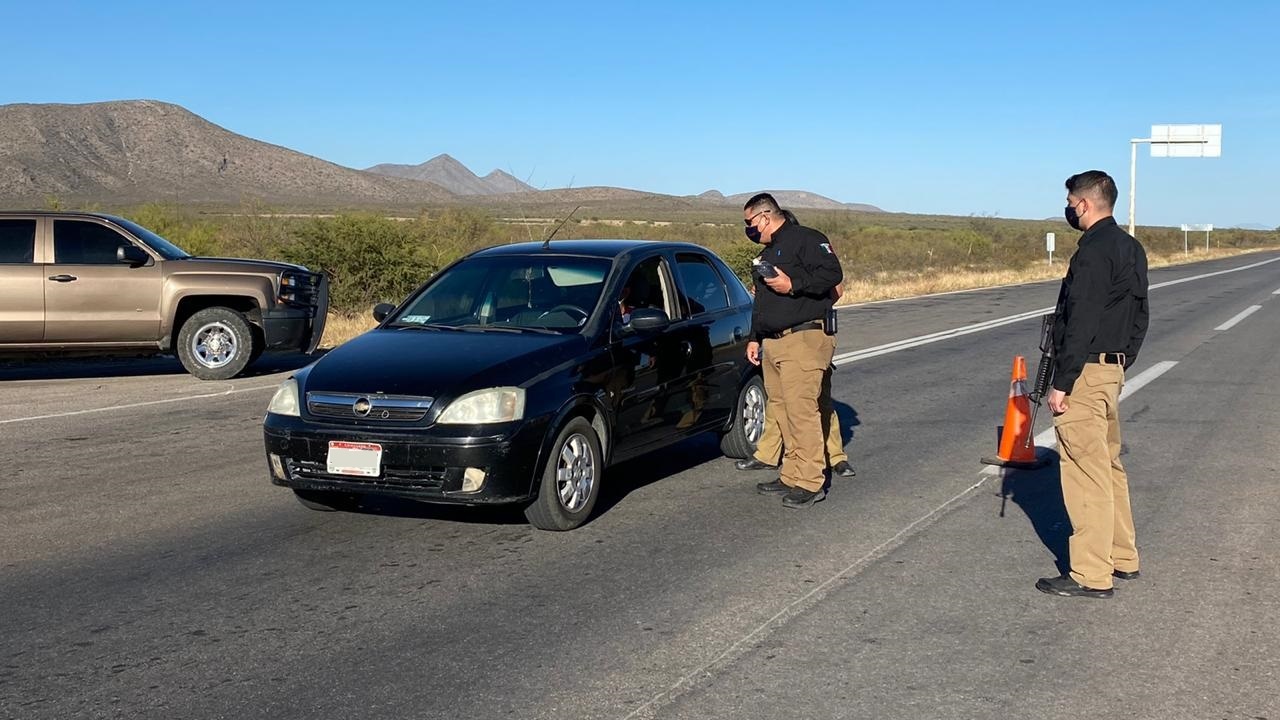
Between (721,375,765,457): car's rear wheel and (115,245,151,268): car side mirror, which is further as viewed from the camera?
(115,245,151,268): car side mirror

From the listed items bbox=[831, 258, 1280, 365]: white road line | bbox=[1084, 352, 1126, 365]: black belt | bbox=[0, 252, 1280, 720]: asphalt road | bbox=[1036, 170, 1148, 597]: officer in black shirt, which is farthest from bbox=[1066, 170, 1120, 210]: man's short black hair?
bbox=[831, 258, 1280, 365]: white road line

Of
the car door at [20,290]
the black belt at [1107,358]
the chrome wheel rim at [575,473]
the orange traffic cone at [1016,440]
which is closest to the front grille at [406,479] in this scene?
the chrome wheel rim at [575,473]

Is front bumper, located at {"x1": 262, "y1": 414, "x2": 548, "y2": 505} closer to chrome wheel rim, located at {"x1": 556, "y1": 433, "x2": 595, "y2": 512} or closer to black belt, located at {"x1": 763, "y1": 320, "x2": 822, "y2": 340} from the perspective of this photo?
chrome wheel rim, located at {"x1": 556, "y1": 433, "x2": 595, "y2": 512}

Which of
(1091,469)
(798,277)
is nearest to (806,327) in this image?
(798,277)

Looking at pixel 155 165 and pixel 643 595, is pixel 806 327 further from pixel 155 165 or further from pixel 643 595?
pixel 155 165

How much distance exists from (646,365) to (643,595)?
2.24m

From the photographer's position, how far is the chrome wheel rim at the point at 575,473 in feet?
22.5

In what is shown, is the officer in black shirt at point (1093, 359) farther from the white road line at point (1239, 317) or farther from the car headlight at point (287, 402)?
the white road line at point (1239, 317)

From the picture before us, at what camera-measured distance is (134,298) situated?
1362cm

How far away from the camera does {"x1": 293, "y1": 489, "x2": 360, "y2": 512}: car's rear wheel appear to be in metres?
7.20

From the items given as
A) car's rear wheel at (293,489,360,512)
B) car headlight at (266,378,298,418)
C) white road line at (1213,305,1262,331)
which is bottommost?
car's rear wheel at (293,489,360,512)

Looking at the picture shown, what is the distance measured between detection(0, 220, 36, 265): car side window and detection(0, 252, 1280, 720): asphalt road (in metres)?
4.06

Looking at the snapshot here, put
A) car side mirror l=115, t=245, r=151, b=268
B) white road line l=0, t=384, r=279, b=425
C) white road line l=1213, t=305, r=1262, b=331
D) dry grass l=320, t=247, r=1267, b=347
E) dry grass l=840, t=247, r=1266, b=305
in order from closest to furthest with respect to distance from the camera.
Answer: white road line l=0, t=384, r=279, b=425, car side mirror l=115, t=245, r=151, b=268, dry grass l=320, t=247, r=1267, b=347, white road line l=1213, t=305, r=1262, b=331, dry grass l=840, t=247, r=1266, b=305

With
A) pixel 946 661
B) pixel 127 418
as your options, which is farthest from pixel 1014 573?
pixel 127 418
